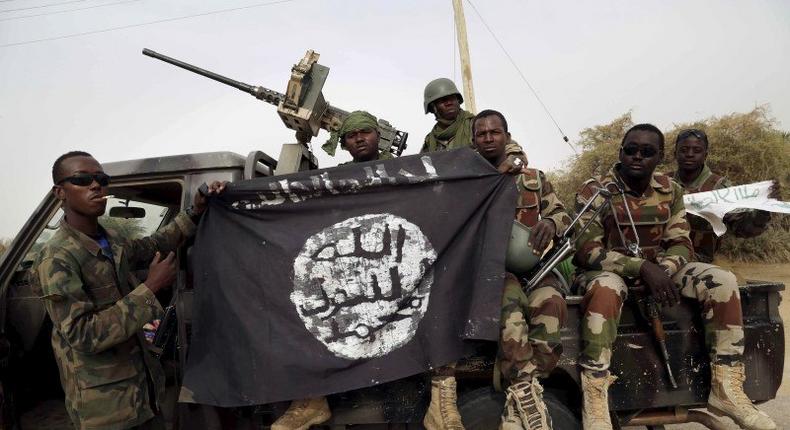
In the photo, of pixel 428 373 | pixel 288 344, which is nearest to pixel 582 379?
pixel 428 373

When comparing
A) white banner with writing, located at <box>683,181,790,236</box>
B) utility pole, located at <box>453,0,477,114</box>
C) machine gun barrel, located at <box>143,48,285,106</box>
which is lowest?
white banner with writing, located at <box>683,181,790,236</box>

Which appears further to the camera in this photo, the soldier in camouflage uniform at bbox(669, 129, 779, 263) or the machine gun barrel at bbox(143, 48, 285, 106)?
the machine gun barrel at bbox(143, 48, 285, 106)

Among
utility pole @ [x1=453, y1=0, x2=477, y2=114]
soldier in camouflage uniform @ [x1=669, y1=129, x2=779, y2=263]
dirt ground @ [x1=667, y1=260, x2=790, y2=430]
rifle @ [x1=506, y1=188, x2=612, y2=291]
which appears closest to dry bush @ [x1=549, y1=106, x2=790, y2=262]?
dirt ground @ [x1=667, y1=260, x2=790, y2=430]

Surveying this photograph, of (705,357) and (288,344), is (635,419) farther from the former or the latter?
(288,344)

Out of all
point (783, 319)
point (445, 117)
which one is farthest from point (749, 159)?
point (445, 117)

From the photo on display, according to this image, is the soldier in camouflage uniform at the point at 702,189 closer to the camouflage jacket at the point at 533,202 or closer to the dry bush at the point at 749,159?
the camouflage jacket at the point at 533,202

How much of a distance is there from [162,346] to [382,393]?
1.24 metres

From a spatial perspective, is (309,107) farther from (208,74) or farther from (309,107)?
(208,74)

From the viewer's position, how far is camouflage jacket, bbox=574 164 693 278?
9.49 ft

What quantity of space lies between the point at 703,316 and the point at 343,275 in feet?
5.80

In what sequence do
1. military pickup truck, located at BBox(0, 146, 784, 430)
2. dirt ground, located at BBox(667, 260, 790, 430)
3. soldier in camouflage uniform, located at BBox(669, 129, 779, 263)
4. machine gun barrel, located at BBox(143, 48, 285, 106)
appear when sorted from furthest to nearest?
machine gun barrel, located at BBox(143, 48, 285, 106) < dirt ground, located at BBox(667, 260, 790, 430) < soldier in camouflage uniform, located at BBox(669, 129, 779, 263) < military pickup truck, located at BBox(0, 146, 784, 430)

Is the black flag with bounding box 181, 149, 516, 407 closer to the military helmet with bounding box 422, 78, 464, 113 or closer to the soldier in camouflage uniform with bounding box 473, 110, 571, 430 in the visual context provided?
the soldier in camouflage uniform with bounding box 473, 110, 571, 430

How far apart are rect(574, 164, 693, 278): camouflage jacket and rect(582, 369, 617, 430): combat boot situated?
0.73m

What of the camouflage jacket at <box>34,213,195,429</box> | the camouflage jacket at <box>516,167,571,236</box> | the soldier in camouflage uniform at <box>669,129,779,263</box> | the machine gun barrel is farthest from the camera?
the machine gun barrel
